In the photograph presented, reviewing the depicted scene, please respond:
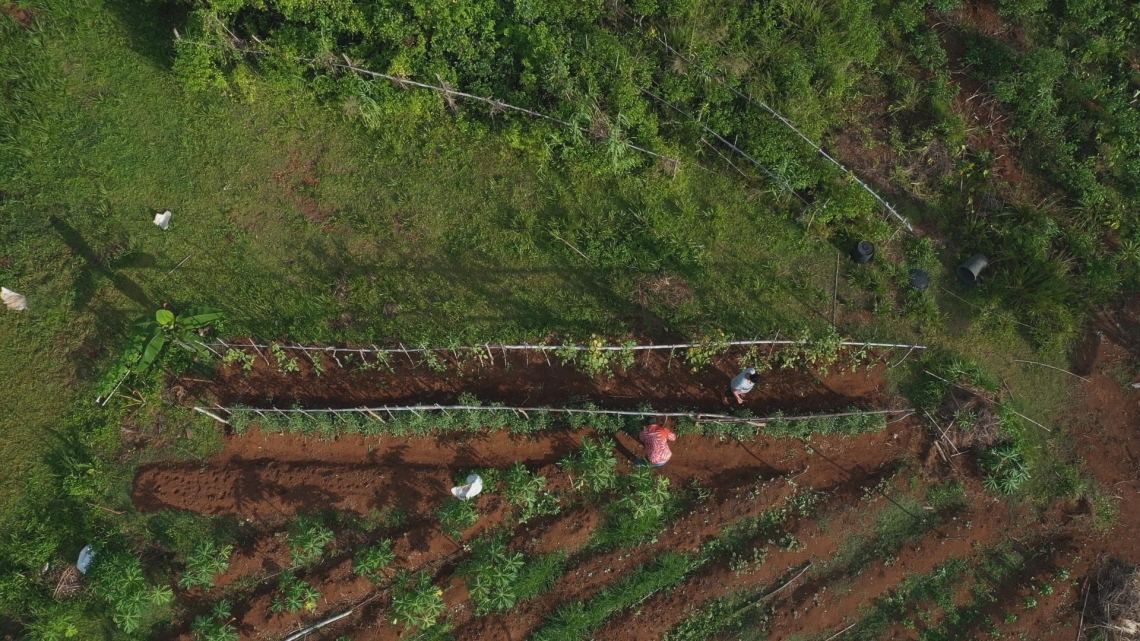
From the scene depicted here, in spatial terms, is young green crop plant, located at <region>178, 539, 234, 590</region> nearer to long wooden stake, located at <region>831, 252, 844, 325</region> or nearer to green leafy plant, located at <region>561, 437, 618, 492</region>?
green leafy plant, located at <region>561, 437, 618, 492</region>

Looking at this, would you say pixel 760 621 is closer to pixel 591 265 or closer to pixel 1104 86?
pixel 591 265

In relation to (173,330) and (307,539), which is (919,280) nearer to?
(307,539)

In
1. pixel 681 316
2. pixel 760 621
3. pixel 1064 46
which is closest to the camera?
pixel 760 621

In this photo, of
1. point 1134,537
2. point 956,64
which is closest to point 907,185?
point 956,64

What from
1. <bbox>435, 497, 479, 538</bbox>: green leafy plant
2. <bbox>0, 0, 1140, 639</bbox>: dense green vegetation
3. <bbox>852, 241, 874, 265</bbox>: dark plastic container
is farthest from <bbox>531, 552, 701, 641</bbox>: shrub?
<bbox>852, 241, 874, 265</bbox>: dark plastic container

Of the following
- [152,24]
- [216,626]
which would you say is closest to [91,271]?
[152,24]

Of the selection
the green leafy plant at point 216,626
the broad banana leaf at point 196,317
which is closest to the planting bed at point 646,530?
the green leafy plant at point 216,626
